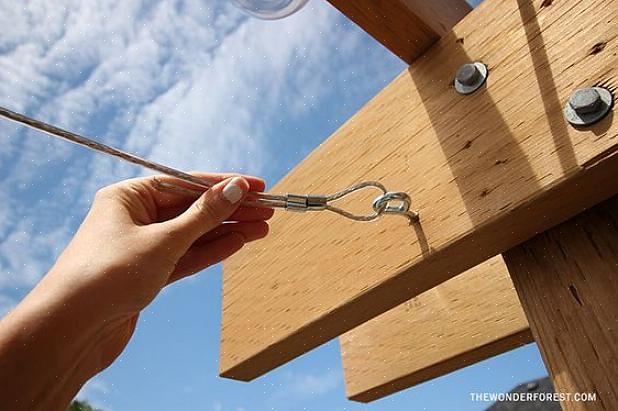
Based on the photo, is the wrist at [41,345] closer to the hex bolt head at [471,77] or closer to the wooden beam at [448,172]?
the wooden beam at [448,172]

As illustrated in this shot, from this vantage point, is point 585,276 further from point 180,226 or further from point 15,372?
point 15,372

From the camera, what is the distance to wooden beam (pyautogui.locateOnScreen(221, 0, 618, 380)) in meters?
0.55

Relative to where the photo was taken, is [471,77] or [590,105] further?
[471,77]

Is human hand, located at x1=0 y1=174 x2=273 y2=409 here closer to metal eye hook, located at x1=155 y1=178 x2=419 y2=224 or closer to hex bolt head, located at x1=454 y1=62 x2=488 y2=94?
metal eye hook, located at x1=155 y1=178 x2=419 y2=224

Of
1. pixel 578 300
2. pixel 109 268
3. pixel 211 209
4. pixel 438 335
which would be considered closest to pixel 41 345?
pixel 109 268

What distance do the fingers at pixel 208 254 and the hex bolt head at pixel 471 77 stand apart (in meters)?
0.37

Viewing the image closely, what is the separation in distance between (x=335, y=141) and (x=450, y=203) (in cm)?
28

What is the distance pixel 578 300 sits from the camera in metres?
0.56

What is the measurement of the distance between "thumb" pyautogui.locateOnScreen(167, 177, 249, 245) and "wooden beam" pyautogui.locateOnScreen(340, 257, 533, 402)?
0.51 meters

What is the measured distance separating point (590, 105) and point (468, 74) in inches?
6.7

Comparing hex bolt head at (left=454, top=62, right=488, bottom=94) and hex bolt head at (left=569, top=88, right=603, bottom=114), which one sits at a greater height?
hex bolt head at (left=454, top=62, right=488, bottom=94)

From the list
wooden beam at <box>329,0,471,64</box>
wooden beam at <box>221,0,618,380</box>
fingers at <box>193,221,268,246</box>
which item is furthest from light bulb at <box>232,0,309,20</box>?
fingers at <box>193,221,268,246</box>

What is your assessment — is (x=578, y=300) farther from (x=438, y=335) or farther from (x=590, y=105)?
(x=438, y=335)

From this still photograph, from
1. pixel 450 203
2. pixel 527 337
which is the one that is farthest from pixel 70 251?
pixel 527 337
